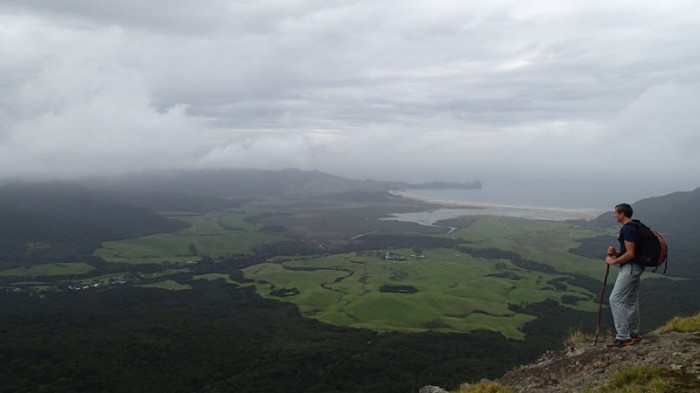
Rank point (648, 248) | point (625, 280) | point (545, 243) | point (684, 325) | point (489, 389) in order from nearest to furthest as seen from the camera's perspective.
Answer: point (648, 248)
point (625, 280)
point (489, 389)
point (684, 325)
point (545, 243)

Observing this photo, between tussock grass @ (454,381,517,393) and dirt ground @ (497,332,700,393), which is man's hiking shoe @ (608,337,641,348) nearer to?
dirt ground @ (497,332,700,393)

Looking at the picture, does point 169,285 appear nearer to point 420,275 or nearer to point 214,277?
point 214,277

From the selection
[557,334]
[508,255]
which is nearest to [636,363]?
[557,334]

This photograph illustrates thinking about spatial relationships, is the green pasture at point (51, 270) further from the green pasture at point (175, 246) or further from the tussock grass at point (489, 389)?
the tussock grass at point (489, 389)

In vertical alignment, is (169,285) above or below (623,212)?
below

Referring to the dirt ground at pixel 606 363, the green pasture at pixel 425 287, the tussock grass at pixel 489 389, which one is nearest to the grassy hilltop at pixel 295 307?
the green pasture at pixel 425 287

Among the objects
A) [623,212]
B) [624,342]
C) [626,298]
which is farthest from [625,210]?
[624,342]
